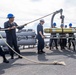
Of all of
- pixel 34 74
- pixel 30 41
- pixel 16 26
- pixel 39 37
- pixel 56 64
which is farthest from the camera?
pixel 30 41

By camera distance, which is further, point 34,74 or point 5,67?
point 5,67

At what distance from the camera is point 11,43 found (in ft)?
32.5

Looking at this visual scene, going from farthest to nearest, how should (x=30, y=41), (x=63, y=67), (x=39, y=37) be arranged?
(x=30, y=41)
(x=39, y=37)
(x=63, y=67)

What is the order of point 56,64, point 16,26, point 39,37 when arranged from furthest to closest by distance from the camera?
point 39,37, point 16,26, point 56,64

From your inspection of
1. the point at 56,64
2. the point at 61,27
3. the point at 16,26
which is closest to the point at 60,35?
the point at 61,27

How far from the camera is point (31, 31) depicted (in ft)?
43.1

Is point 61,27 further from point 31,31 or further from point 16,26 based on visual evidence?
point 16,26

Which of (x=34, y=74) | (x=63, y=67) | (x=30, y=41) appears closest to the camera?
(x=34, y=74)

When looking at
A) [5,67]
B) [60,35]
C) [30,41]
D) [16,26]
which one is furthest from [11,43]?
[60,35]

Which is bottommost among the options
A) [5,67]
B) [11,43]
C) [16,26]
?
[5,67]

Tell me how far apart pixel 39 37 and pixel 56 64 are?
3.86m

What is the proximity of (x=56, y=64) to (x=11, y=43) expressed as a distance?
248 centimetres

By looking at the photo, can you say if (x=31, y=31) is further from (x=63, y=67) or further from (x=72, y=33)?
(x=63, y=67)

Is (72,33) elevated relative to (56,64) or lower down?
elevated
